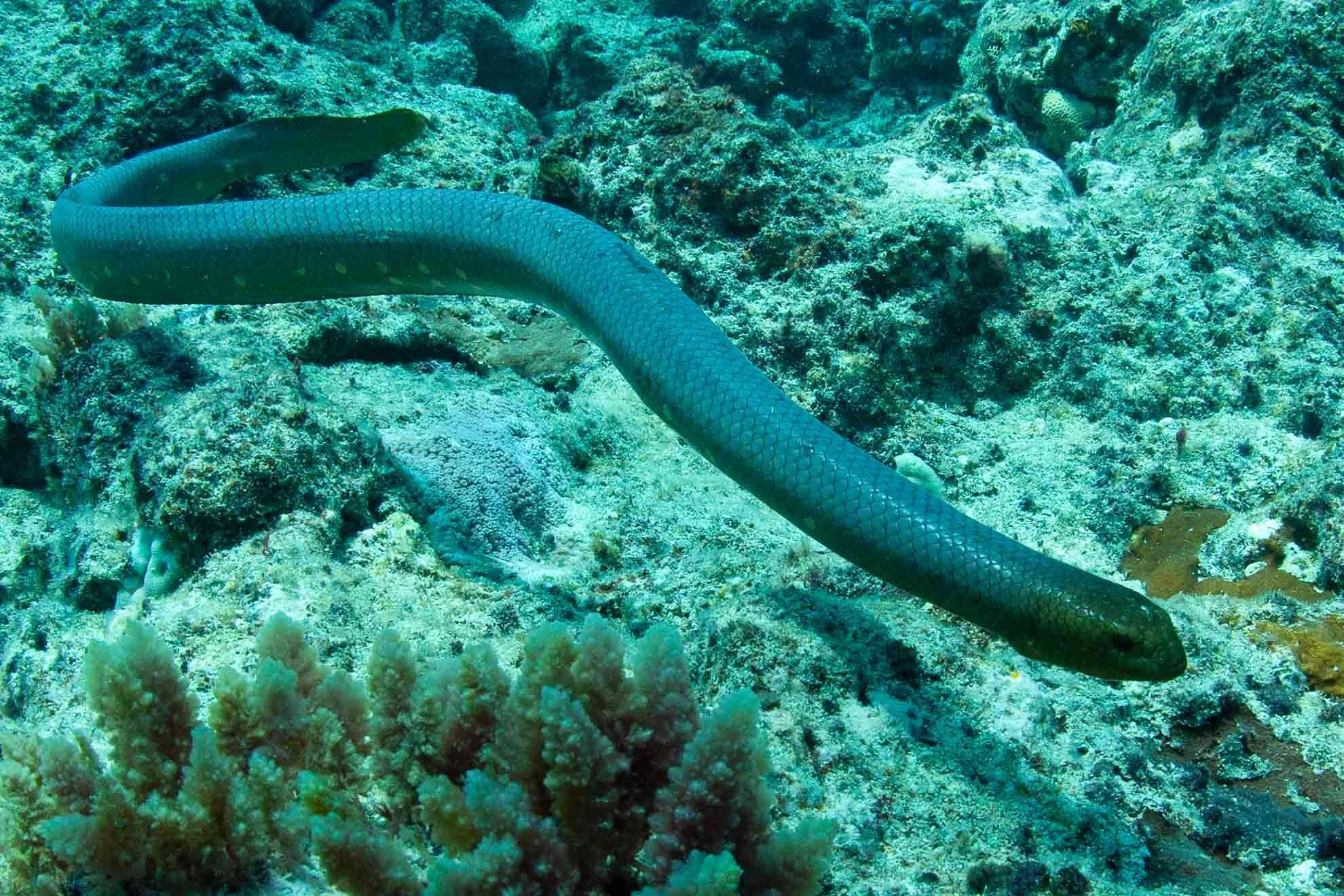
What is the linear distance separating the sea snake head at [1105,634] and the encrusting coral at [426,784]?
1106 mm

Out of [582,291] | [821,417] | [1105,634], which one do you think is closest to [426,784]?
[1105,634]

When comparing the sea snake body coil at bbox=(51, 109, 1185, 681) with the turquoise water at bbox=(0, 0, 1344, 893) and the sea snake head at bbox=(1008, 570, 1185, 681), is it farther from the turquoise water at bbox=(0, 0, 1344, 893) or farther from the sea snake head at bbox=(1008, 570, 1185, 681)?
the turquoise water at bbox=(0, 0, 1344, 893)

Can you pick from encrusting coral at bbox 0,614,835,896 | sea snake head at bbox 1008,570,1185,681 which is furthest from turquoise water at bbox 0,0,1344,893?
sea snake head at bbox 1008,570,1185,681

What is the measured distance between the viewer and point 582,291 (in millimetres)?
3281

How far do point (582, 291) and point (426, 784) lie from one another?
213 cm

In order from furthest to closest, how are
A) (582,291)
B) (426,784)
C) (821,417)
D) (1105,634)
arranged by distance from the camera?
(821,417) → (582,291) → (1105,634) → (426,784)

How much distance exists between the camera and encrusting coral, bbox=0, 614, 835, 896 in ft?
5.29

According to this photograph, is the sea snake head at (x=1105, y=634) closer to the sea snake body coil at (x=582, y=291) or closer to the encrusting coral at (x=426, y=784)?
the sea snake body coil at (x=582, y=291)

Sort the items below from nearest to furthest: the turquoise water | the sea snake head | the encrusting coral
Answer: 1. the encrusting coral
2. the sea snake head
3. the turquoise water

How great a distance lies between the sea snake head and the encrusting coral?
1106 millimetres

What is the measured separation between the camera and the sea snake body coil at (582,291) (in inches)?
94.0

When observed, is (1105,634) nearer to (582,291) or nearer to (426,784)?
(426,784)

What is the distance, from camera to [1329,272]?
415 centimetres

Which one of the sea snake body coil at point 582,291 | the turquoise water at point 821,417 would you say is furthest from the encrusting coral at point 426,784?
the sea snake body coil at point 582,291
